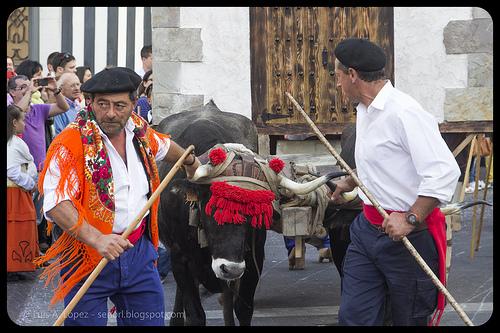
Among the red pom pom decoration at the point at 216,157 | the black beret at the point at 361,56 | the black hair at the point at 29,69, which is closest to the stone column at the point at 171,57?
the black hair at the point at 29,69

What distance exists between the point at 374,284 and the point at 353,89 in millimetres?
936

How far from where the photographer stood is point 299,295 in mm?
8445

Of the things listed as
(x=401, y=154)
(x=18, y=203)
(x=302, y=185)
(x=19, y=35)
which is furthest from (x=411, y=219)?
(x=19, y=35)

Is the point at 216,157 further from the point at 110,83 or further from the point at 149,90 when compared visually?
the point at 149,90

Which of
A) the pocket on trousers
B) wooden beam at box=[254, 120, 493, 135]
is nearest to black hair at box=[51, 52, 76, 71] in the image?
wooden beam at box=[254, 120, 493, 135]

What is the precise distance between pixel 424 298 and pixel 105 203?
1548 mm

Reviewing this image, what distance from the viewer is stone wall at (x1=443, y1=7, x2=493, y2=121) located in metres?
10.5

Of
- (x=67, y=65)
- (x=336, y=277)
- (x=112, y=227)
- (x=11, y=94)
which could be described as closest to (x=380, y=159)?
(x=112, y=227)

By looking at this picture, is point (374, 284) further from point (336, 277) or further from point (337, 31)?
point (337, 31)

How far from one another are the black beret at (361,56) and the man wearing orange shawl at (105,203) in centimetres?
102

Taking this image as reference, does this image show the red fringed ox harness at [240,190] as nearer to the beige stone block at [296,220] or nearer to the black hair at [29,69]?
the beige stone block at [296,220]

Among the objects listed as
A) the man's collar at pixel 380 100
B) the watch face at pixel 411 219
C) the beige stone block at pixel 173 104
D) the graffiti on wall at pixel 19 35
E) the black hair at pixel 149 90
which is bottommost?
the watch face at pixel 411 219

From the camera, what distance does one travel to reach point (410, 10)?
408 inches

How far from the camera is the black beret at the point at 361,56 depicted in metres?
5.24
